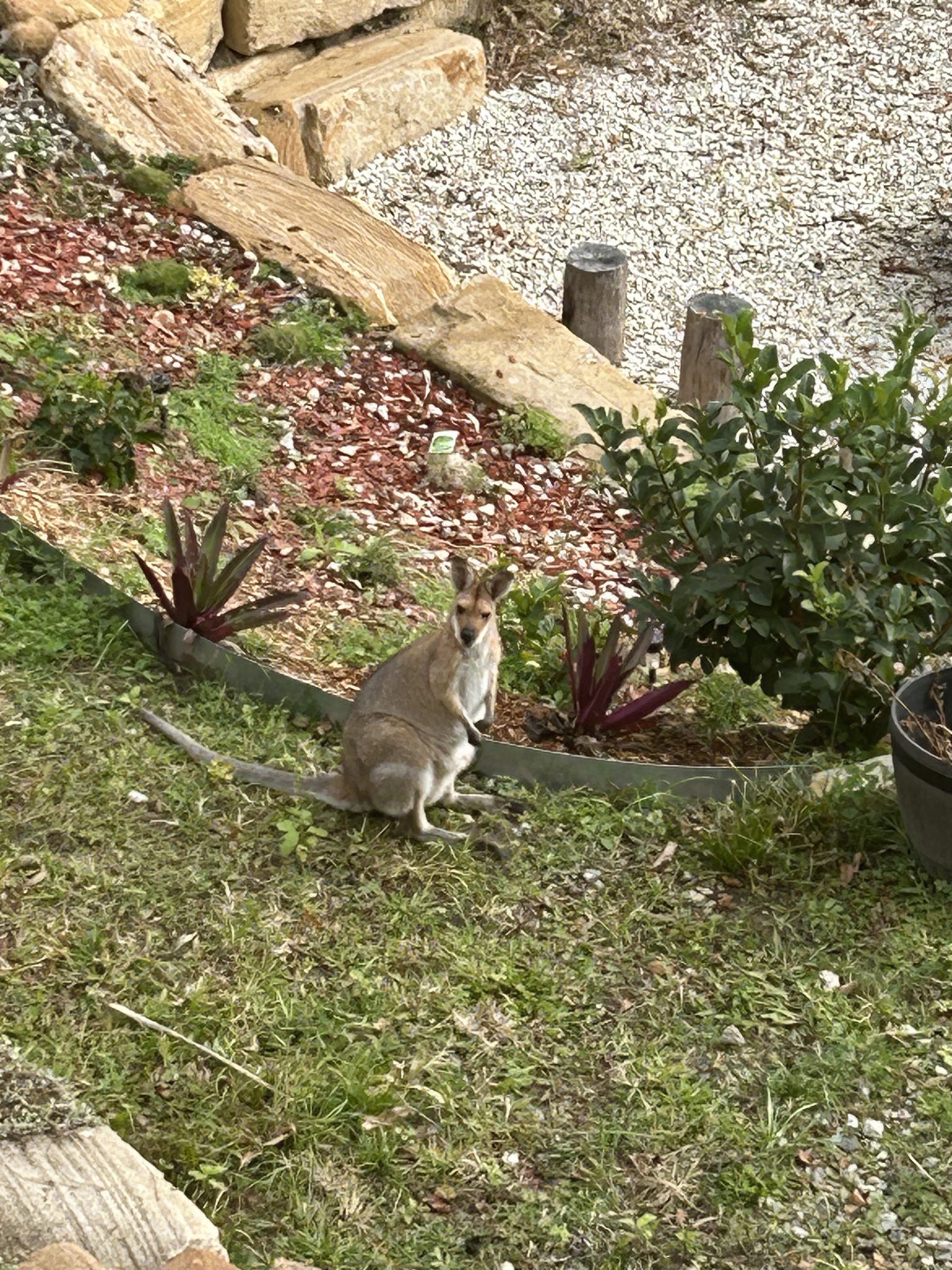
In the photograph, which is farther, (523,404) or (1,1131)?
(523,404)

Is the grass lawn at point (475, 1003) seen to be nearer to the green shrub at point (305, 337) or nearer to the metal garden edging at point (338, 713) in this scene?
the metal garden edging at point (338, 713)

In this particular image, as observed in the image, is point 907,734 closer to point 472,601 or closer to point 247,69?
point 472,601

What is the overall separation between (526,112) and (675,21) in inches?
83.5

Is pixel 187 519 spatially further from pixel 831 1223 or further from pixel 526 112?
pixel 526 112

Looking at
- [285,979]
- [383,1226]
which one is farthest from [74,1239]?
[285,979]

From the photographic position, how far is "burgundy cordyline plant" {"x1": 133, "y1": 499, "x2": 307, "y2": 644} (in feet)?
18.0

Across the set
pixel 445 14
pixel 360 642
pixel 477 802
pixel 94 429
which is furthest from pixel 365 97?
pixel 477 802

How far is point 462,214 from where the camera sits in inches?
439

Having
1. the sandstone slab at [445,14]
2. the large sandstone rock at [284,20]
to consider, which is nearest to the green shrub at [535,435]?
the large sandstone rock at [284,20]

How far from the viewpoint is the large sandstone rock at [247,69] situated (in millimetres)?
10922

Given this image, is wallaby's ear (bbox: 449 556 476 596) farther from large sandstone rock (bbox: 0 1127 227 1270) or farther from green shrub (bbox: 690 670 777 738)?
large sandstone rock (bbox: 0 1127 227 1270)

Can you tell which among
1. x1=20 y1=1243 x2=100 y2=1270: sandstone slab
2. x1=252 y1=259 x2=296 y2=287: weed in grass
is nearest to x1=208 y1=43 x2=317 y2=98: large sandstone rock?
x1=252 y1=259 x2=296 y2=287: weed in grass

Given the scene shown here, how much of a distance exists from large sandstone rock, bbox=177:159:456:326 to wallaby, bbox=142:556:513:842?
3.96 m

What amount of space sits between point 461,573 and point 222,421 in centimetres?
281
